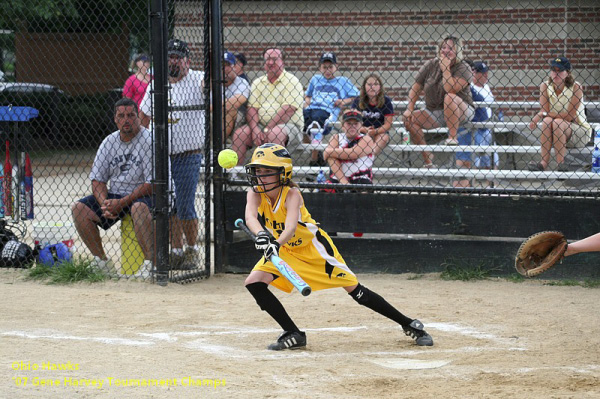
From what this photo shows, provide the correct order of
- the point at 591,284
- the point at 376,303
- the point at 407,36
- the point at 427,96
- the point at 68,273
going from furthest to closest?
the point at 407,36, the point at 427,96, the point at 68,273, the point at 591,284, the point at 376,303

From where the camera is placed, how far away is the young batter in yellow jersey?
5.48 m

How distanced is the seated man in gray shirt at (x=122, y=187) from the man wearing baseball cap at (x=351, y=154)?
1.96m

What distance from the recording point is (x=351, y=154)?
8594 millimetres

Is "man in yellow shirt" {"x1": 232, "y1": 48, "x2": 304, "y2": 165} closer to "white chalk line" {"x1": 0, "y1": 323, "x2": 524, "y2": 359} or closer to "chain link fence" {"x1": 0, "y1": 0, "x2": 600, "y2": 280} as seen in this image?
"chain link fence" {"x1": 0, "y1": 0, "x2": 600, "y2": 280}

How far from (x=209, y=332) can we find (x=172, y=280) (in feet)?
5.85

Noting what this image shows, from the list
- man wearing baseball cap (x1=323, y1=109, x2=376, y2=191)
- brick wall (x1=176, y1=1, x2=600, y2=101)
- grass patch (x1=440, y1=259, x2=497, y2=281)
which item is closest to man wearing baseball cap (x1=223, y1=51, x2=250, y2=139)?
man wearing baseball cap (x1=323, y1=109, x2=376, y2=191)

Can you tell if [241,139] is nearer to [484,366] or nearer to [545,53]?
[484,366]

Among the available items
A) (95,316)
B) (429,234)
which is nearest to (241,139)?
(429,234)

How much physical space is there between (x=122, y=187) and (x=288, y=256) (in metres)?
2.80

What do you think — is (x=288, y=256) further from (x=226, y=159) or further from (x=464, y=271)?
(x=464, y=271)

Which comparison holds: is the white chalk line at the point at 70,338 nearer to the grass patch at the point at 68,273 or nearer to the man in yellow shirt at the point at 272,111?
the grass patch at the point at 68,273

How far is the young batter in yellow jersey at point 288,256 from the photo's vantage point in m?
5.48

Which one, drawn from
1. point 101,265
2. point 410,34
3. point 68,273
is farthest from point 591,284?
point 410,34

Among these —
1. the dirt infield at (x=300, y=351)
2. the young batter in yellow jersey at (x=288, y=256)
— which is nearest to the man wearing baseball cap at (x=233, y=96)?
the dirt infield at (x=300, y=351)
